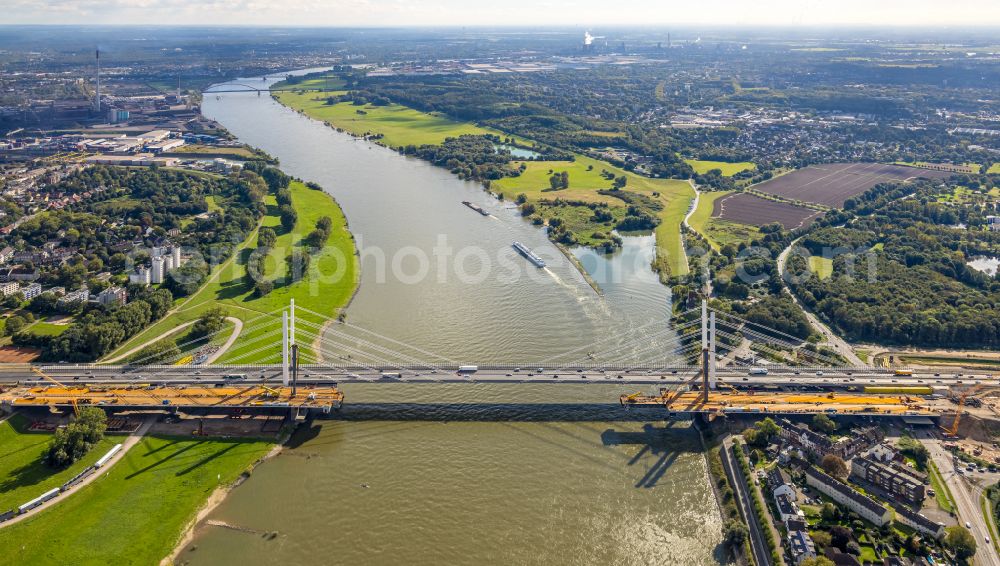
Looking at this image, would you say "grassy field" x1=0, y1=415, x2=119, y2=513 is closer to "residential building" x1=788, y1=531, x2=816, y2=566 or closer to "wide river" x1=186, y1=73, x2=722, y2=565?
"wide river" x1=186, y1=73, x2=722, y2=565

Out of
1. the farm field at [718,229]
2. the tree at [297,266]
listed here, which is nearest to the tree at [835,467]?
the farm field at [718,229]

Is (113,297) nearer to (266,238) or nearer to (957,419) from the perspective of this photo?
(266,238)

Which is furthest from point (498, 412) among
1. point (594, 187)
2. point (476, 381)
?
point (594, 187)

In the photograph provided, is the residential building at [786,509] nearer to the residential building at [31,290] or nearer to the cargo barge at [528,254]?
the cargo barge at [528,254]

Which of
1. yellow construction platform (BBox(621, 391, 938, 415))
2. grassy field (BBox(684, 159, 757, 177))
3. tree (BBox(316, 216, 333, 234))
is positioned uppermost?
grassy field (BBox(684, 159, 757, 177))

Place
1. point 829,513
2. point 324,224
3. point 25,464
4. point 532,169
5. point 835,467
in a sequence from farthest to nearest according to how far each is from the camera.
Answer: point 532,169
point 324,224
point 25,464
point 835,467
point 829,513

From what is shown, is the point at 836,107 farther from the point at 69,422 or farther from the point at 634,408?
the point at 69,422

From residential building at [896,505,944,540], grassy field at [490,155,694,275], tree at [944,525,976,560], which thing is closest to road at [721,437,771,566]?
residential building at [896,505,944,540]
